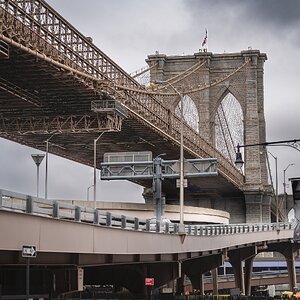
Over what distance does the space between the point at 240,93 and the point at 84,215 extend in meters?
113

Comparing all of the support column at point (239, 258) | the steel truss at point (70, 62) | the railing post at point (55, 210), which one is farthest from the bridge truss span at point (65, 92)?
the railing post at point (55, 210)

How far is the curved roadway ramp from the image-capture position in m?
23.4

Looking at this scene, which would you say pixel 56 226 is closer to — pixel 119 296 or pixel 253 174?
pixel 119 296

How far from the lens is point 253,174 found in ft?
433

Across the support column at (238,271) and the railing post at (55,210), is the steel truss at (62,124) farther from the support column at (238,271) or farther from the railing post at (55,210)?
the railing post at (55,210)

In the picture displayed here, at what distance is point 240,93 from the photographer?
140 meters

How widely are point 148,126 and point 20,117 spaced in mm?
13753

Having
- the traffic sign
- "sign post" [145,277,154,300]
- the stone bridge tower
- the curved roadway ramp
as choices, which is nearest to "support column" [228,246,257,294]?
the curved roadway ramp

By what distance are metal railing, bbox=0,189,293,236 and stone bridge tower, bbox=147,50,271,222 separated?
72.5 meters

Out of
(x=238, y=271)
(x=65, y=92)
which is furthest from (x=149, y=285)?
(x=238, y=271)

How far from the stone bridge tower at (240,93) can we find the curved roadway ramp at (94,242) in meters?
70.2

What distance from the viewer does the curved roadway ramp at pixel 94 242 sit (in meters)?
23.4

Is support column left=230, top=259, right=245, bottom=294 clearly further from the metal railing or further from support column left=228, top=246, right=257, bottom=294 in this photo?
the metal railing

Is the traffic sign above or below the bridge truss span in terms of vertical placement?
below
